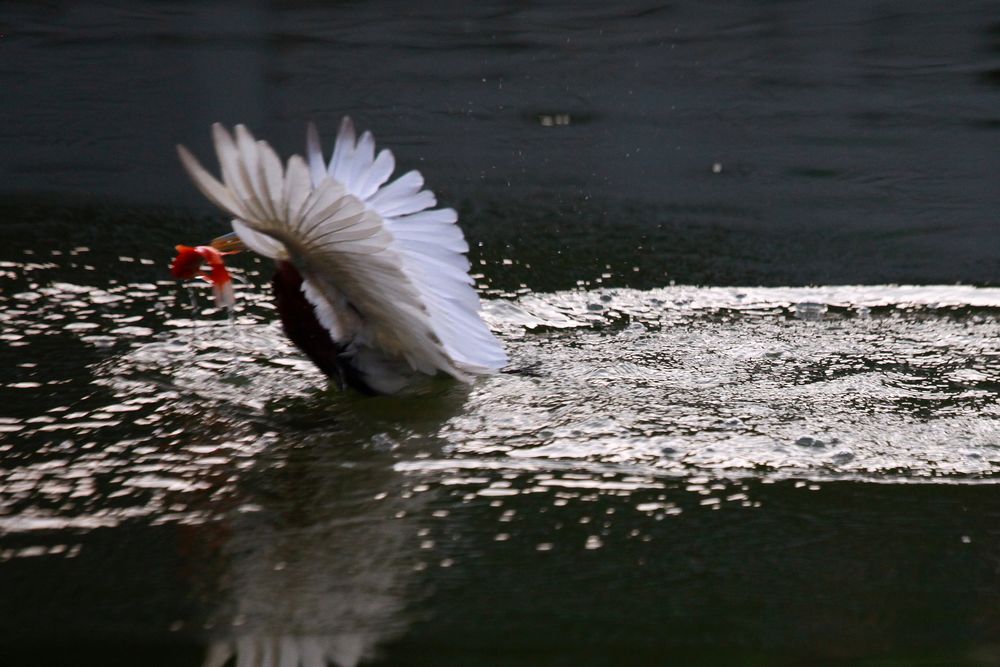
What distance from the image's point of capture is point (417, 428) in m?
2.52

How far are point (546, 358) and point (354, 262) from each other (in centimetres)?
74

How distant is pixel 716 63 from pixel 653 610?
3.94 m

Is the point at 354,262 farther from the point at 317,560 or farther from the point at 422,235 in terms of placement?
the point at 317,560

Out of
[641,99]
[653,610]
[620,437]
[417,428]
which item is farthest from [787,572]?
[641,99]

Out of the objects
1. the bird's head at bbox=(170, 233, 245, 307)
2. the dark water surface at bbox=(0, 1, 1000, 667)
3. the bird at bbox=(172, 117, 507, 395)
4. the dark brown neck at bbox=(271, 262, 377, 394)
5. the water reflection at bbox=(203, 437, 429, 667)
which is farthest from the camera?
the bird's head at bbox=(170, 233, 245, 307)

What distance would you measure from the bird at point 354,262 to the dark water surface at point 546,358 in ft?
0.39

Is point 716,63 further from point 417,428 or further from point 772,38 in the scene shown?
point 417,428

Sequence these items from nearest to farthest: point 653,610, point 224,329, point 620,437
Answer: point 653,610, point 620,437, point 224,329

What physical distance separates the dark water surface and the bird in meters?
0.12

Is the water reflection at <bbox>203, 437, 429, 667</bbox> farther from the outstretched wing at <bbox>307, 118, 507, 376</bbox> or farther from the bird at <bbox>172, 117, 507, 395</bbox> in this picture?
the outstretched wing at <bbox>307, 118, 507, 376</bbox>

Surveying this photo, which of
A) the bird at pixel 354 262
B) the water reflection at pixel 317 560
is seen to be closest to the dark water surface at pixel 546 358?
the water reflection at pixel 317 560

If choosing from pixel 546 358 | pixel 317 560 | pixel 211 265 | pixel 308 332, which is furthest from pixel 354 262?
pixel 546 358

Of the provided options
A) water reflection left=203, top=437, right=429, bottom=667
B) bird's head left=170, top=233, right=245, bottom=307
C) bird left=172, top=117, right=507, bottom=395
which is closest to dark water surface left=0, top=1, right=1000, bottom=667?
water reflection left=203, top=437, right=429, bottom=667

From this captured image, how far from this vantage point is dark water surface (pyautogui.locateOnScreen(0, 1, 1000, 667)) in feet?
5.89
